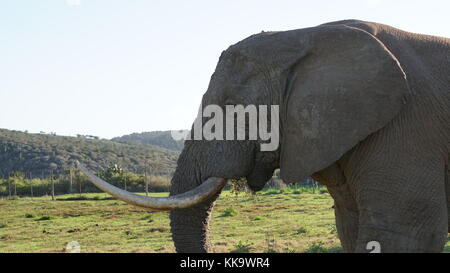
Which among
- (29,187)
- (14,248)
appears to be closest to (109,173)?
(29,187)

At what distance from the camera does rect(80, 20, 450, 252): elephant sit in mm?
3604

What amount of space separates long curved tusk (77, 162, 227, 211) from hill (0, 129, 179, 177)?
67.8 metres

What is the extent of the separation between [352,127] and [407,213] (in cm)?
66

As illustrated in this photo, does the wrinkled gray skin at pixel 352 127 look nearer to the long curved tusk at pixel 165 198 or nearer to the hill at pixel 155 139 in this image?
the long curved tusk at pixel 165 198

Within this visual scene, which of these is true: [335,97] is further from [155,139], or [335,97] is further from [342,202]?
[155,139]

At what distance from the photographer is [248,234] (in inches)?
589

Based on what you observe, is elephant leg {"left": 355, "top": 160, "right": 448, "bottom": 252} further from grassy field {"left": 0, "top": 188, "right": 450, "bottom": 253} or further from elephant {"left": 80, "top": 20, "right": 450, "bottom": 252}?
grassy field {"left": 0, "top": 188, "right": 450, "bottom": 253}

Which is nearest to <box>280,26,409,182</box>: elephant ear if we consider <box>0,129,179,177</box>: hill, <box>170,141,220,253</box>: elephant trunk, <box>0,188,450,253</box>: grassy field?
<box>170,141,220,253</box>: elephant trunk

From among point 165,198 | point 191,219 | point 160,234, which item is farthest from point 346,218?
point 160,234

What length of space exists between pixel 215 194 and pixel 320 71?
3.88 feet

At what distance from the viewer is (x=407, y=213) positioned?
11.7ft

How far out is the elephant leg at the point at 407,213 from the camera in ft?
11.6
